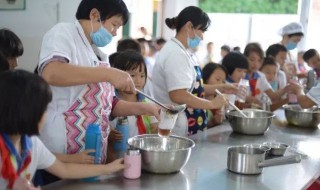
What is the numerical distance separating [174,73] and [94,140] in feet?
2.51

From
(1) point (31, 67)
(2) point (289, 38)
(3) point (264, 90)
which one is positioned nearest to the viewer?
(3) point (264, 90)

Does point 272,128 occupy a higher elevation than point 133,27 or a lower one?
lower

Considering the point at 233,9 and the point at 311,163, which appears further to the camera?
the point at 233,9

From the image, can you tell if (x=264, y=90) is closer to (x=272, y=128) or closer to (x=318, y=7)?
(x=272, y=128)

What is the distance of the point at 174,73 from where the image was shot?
6.53 feet

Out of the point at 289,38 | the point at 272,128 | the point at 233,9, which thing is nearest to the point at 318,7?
the point at 233,9

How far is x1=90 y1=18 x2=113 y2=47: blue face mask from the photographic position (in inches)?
58.3

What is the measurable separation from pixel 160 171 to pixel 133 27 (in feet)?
15.2

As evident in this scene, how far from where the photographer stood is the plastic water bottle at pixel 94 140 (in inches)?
52.0

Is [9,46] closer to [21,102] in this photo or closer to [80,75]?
[80,75]

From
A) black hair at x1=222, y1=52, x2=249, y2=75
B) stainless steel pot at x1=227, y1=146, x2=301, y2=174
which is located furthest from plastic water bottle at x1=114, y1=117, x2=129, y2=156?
black hair at x1=222, y1=52, x2=249, y2=75

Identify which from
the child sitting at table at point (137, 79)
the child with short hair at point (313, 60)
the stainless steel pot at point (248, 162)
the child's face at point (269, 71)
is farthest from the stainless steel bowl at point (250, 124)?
the child with short hair at point (313, 60)

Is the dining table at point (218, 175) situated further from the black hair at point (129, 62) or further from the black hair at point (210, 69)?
the black hair at point (210, 69)

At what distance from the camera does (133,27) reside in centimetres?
A: 584
